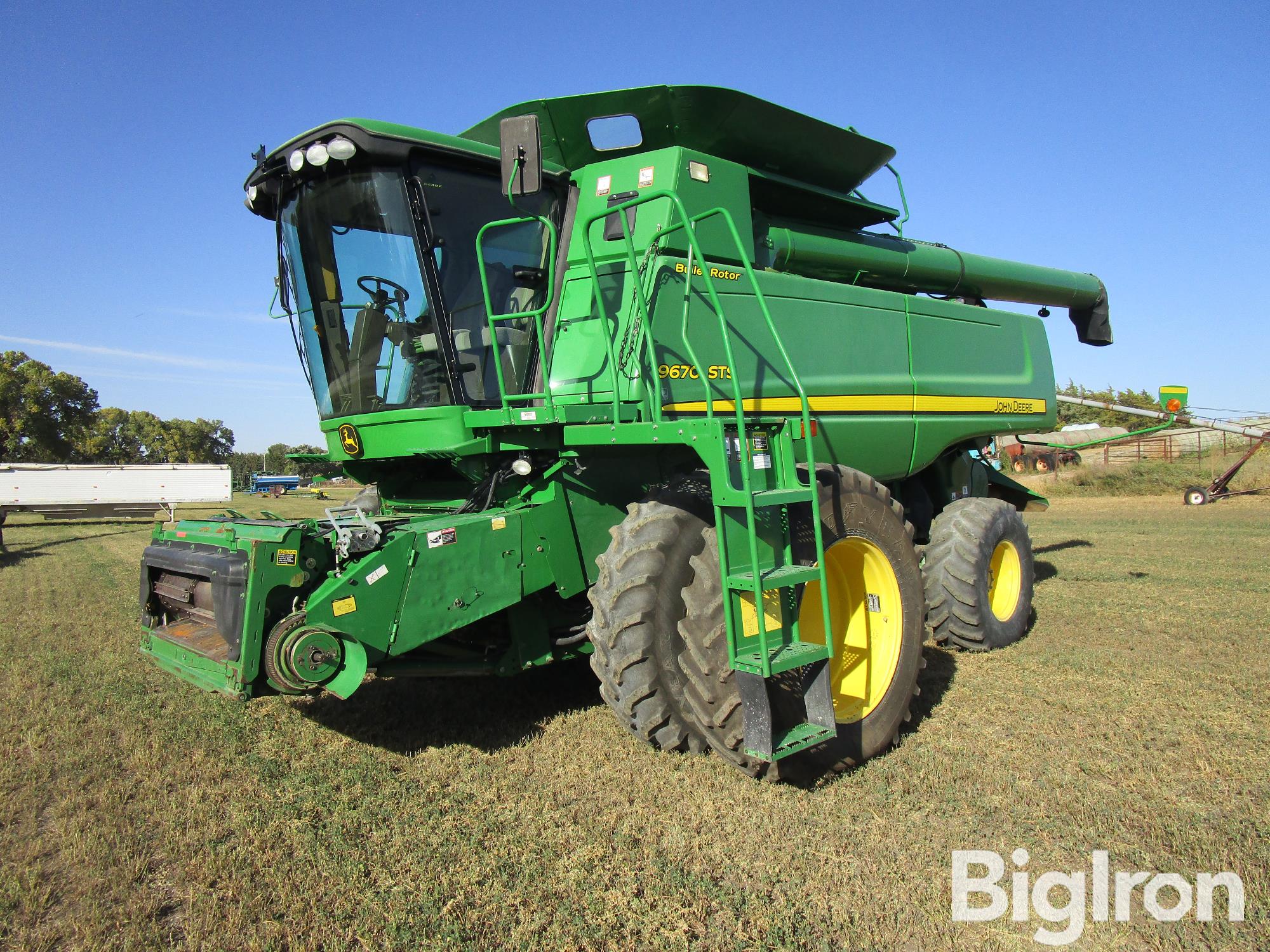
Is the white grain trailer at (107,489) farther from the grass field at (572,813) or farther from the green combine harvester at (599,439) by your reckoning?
the green combine harvester at (599,439)

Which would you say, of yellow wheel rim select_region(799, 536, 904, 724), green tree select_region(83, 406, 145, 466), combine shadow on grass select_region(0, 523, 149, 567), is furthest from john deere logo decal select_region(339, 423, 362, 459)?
green tree select_region(83, 406, 145, 466)

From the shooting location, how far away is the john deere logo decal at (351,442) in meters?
4.58

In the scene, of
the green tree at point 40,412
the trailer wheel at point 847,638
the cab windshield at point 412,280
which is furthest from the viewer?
the green tree at point 40,412

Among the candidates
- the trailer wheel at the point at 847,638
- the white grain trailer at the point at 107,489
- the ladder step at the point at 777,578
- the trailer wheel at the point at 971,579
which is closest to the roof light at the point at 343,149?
the trailer wheel at the point at 847,638

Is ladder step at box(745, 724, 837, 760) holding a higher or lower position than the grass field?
higher

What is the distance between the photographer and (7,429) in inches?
1556

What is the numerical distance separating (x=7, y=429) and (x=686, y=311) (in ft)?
155

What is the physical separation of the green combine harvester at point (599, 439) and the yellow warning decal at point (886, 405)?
3 centimetres

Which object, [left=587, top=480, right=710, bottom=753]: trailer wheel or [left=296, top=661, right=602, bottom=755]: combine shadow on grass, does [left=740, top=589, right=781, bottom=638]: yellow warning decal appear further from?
[left=296, top=661, right=602, bottom=755]: combine shadow on grass

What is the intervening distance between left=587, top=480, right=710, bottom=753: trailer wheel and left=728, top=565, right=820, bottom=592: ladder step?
349 millimetres

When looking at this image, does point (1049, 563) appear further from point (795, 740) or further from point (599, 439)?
point (599, 439)

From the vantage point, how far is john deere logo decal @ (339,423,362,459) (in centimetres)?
458

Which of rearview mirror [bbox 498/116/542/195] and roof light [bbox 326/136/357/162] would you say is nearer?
rearview mirror [bbox 498/116/542/195]

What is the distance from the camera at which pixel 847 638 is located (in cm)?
436
